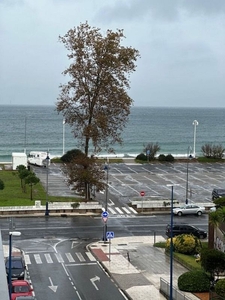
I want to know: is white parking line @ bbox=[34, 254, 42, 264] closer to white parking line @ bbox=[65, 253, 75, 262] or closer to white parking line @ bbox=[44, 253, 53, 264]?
white parking line @ bbox=[44, 253, 53, 264]

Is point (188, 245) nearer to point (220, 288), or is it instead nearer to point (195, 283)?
point (195, 283)

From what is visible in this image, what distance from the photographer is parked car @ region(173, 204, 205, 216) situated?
49.9 meters

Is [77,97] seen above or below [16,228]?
above

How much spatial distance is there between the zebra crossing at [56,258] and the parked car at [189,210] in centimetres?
1435

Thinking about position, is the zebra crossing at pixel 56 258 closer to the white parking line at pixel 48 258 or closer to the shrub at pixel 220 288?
the white parking line at pixel 48 258

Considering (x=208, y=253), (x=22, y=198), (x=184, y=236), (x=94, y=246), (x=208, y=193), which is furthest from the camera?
(x=208, y=193)

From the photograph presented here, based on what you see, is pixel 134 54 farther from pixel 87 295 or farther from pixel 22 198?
pixel 87 295

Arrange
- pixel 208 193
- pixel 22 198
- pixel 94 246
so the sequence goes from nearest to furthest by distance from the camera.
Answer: pixel 94 246, pixel 22 198, pixel 208 193

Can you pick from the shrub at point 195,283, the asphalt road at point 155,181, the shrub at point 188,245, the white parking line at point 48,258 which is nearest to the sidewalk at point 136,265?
the shrub at point 195,283

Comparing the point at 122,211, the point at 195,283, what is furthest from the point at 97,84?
the point at 195,283

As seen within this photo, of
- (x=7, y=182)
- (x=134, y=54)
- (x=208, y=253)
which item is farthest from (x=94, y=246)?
(x=7, y=182)

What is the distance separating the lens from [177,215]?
49906 mm

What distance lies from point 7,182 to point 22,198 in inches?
382

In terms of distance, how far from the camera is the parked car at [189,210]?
4985cm
